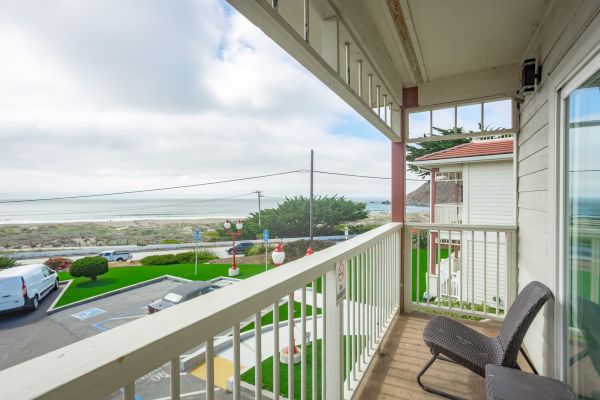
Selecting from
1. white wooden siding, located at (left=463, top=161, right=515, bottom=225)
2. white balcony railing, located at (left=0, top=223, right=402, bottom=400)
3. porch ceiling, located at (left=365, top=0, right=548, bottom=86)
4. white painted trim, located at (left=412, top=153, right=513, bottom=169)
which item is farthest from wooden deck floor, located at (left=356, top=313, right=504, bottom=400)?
white wooden siding, located at (left=463, top=161, right=515, bottom=225)

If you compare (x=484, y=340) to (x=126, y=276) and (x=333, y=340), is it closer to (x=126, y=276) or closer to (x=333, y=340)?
(x=333, y=340)

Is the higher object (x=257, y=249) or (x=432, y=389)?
(x=257, y=249)

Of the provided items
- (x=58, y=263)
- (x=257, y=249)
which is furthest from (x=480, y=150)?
(x=58, y=263)

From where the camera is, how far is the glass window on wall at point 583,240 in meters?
1.39

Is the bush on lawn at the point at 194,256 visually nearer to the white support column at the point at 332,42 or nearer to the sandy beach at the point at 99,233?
the sandy beach at the point at 99,233

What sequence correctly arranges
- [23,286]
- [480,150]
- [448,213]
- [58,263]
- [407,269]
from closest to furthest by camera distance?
1. [23,286]
2. [58,263]
3. [407,269]
4. [480,150]
5. [448,213]

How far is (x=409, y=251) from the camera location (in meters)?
3.38

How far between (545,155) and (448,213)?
298 inches

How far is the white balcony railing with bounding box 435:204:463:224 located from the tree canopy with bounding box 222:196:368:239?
6.08 meters

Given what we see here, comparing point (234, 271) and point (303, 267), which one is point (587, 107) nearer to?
point (303, 267)

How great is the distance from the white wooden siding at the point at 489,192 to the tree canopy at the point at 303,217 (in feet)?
17.5

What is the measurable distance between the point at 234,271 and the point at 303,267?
657 mm

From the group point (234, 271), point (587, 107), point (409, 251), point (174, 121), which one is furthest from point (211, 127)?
point (587, 107)

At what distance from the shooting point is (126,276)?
52.9 inches
